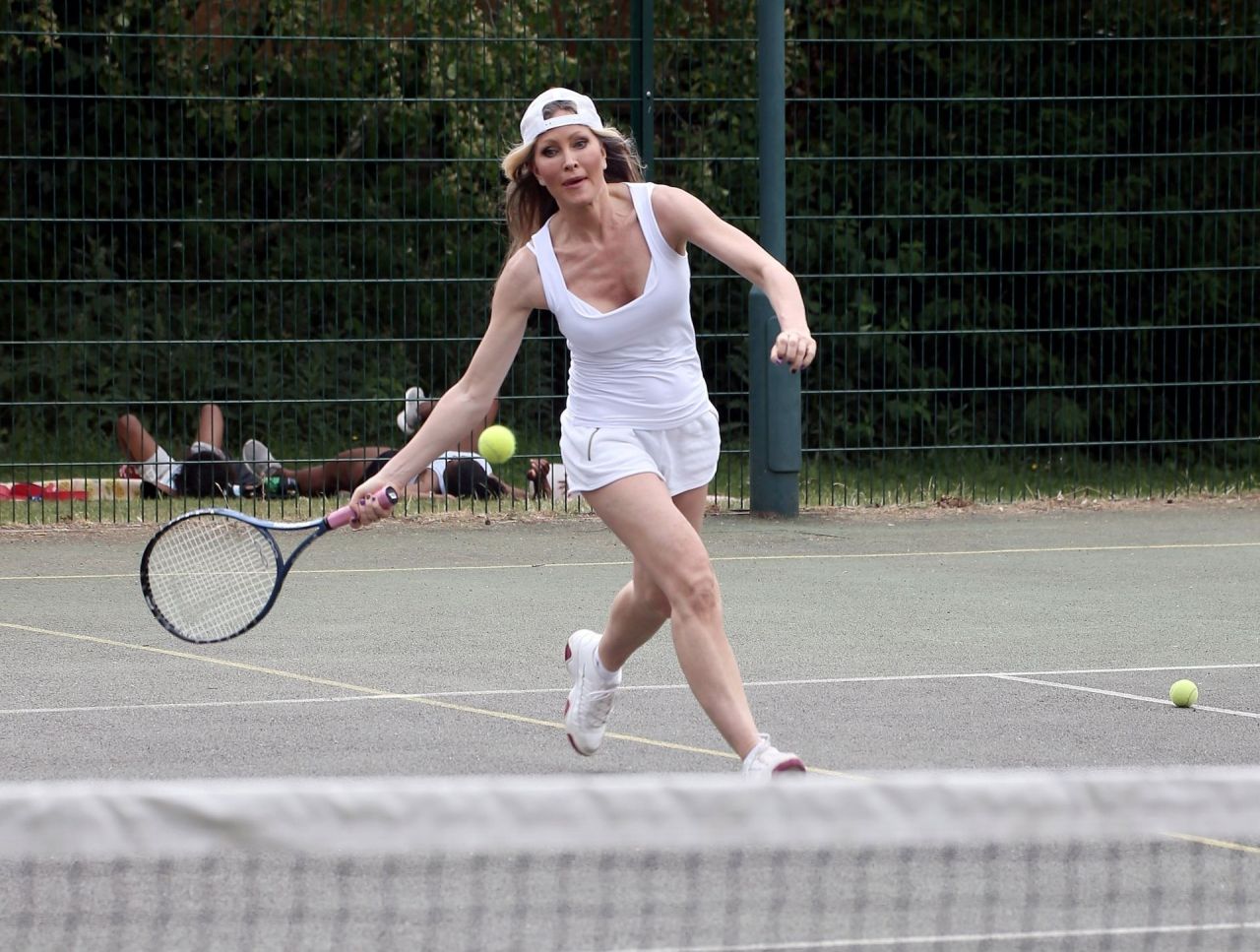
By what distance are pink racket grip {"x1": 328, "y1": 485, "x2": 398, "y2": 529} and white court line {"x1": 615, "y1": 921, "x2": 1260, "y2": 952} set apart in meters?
1.55

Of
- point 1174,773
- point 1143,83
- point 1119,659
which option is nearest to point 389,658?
point 1119,659

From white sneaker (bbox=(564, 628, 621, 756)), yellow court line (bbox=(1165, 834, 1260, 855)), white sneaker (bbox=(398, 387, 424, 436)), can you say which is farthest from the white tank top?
white sneaker (bbox=(398, 387, 424, 436))

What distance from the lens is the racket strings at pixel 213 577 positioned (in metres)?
5.75

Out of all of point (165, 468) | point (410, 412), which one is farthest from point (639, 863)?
point (165, 468)

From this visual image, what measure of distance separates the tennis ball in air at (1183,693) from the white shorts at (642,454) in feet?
6.67

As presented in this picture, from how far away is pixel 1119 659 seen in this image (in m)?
7.82

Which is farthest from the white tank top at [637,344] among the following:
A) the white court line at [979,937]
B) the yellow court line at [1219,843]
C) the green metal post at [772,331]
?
the green metal post at [772,331]

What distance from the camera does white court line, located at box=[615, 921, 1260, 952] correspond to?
4.00 metres

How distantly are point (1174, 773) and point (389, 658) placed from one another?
5.02 meters

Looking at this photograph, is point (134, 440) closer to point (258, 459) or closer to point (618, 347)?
point (258, 459)

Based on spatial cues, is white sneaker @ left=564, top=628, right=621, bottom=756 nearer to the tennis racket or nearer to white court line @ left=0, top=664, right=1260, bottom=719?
the tennis racket

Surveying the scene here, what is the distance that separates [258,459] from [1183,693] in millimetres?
6771

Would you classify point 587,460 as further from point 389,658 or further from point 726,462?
point 726,462

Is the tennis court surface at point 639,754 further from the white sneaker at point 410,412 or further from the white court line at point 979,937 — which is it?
the white sneaker at point 410,412
